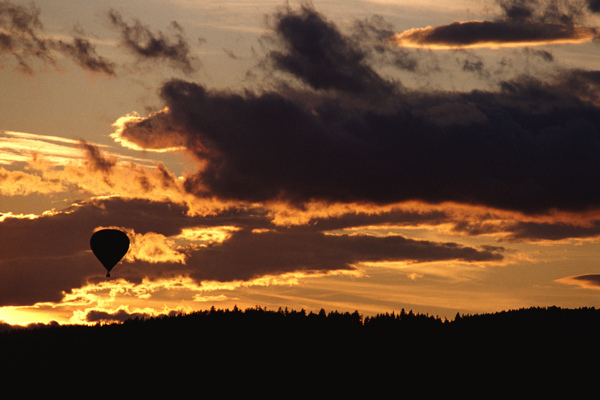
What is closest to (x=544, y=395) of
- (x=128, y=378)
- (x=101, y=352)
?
(x=128, y=378)

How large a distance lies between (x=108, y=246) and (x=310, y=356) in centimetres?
2741

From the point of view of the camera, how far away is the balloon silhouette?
82625mm

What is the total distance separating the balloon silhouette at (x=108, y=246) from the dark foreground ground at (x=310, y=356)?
7363 millimetres

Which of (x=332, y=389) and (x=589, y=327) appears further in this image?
(x=589, y=327)

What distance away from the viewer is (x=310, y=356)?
71.2 meters

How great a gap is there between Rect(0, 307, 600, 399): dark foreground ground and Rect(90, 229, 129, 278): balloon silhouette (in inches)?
290

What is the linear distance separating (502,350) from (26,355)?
48.6m

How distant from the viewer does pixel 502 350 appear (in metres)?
75.1

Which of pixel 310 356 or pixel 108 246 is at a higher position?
pixel 108 246

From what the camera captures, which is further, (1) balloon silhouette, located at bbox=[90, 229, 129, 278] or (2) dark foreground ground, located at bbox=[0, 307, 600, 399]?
(1) balloon silhouette, located at bbox=[90, 229, 129, 278]

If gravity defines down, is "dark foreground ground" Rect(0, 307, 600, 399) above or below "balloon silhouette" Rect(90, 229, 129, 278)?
below

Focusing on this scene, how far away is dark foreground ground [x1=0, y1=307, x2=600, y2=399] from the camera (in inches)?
2562

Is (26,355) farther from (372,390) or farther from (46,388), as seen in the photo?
(372,390)

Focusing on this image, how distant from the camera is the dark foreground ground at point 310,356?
65062mm
